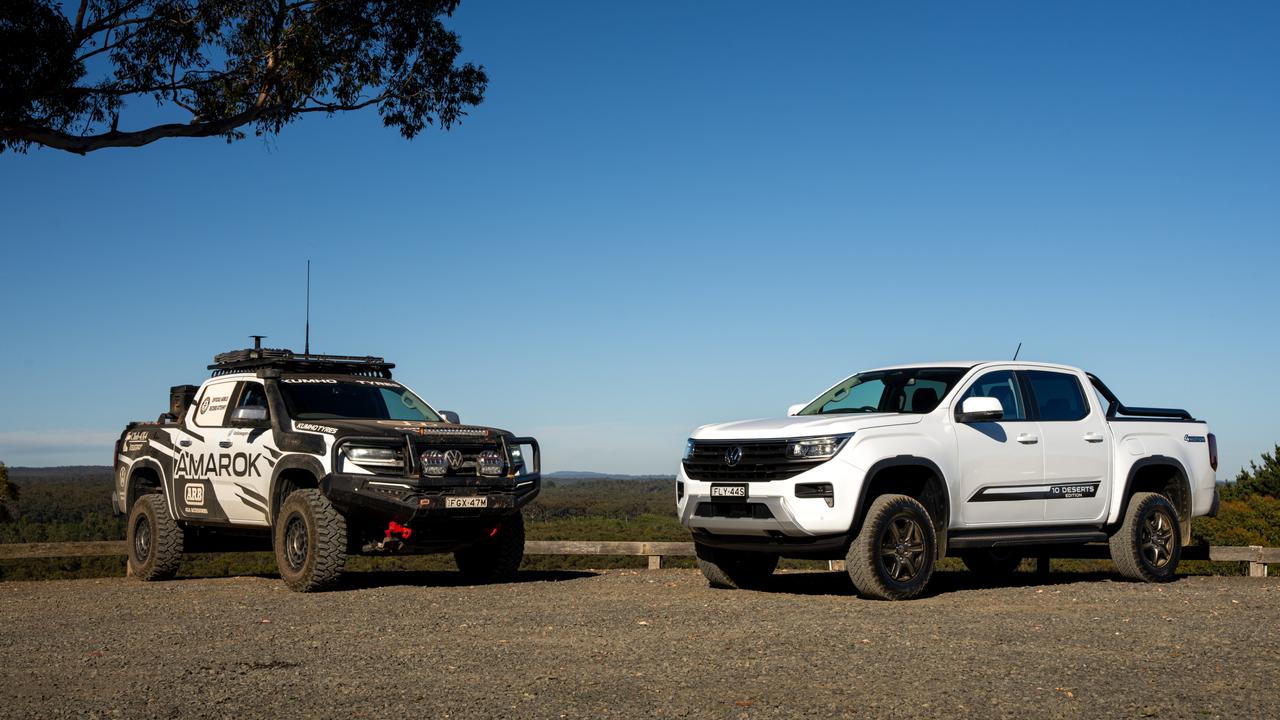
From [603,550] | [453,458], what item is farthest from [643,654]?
[603,550]

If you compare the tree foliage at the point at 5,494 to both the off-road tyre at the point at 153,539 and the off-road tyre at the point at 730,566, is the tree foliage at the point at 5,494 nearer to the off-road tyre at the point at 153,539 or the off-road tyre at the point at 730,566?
the off-road tyre at the point at 153,539

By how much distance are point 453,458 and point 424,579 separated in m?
2.59

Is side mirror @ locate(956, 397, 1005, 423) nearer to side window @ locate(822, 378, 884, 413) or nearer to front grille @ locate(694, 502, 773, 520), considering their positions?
side window @ locate(822, 378, 884, 413)

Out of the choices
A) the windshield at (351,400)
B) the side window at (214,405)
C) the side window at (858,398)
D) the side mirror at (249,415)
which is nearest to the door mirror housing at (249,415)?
the side mirror at (249,415)

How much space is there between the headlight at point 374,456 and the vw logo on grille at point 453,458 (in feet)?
1.47

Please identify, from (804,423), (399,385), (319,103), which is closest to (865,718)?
(804,423)

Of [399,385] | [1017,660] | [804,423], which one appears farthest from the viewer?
[399,385]

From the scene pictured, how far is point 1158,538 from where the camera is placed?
12.8 metres

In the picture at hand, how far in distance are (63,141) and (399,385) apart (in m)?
7.58

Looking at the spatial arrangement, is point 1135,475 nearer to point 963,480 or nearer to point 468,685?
point 963,480

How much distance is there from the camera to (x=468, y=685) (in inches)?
261

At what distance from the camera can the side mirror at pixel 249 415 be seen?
487 inches

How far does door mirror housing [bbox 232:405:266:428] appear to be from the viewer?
1236 centimetres

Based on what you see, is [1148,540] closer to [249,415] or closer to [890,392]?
[890,392]
